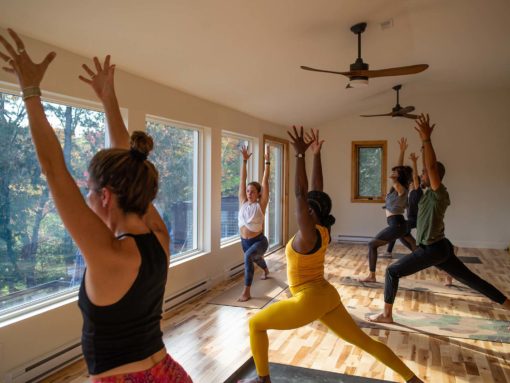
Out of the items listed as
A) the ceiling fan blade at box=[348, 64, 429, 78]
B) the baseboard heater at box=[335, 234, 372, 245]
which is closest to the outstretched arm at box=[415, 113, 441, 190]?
the ceiling fan blade at box=[348, 64, 429, 78]

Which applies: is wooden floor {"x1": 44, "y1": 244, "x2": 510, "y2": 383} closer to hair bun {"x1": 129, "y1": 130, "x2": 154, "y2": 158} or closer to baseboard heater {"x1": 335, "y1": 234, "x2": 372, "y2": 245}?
hair bun {"x1": 129, "y1": 130, "x2": 154, "y2": 158}

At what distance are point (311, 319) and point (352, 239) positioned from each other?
22.4 ft

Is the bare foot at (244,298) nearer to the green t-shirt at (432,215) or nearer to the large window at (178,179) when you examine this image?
the large window at (178,179)

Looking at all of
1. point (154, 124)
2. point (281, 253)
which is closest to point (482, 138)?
point (281, 253)

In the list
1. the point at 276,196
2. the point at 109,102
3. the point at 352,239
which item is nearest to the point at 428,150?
the point at 109,102

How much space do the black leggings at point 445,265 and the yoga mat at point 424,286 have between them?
163 centimetres

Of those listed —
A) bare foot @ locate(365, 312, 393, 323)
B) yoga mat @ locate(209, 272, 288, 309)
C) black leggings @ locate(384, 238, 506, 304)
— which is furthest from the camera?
yoga mat @ locate(209, 272, 288, 309)

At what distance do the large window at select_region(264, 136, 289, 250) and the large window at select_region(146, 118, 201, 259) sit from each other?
9.26 feet

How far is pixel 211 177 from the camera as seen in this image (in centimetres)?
520

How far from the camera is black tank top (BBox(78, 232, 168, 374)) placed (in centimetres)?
102

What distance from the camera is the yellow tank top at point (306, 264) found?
7.79ft

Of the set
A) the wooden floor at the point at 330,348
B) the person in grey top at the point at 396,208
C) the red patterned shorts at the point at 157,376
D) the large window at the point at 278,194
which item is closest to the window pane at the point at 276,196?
the large window at the point at 278,194

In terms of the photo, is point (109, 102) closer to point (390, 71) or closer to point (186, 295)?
point (390, 71)

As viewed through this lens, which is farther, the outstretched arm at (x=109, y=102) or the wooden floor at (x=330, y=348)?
the wooden floor at (x=330, y=348)
